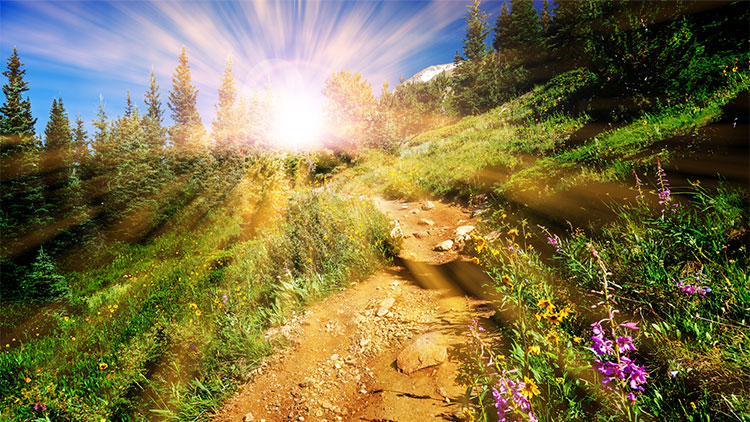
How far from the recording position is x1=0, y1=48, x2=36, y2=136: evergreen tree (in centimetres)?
1138

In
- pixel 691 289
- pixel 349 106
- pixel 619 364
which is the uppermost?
pixel 349 106

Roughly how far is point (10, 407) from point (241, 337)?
3.92m

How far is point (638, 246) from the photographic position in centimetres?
255

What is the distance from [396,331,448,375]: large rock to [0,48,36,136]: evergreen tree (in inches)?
751

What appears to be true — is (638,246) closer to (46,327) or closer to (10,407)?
(10,407)

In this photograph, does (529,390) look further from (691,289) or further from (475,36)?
(475,36)

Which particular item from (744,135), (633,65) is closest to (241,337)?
(744,135)

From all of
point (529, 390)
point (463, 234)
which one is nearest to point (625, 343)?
point (529, 390)

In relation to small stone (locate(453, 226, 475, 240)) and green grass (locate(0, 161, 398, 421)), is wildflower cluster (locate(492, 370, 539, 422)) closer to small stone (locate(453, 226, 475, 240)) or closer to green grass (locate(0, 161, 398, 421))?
green grass (locate(0, 161, 398, 421))

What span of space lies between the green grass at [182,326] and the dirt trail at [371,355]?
40 cm

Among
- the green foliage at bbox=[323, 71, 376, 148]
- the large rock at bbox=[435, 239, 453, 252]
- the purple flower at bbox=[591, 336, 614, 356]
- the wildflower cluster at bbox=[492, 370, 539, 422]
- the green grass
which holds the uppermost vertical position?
the green foliage at bbox=[323, 71, 376, 148]

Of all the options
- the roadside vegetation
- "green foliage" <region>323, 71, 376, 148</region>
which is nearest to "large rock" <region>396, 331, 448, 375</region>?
the roadside vegetation

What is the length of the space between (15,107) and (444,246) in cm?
2013

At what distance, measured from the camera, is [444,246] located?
487 centimetres
